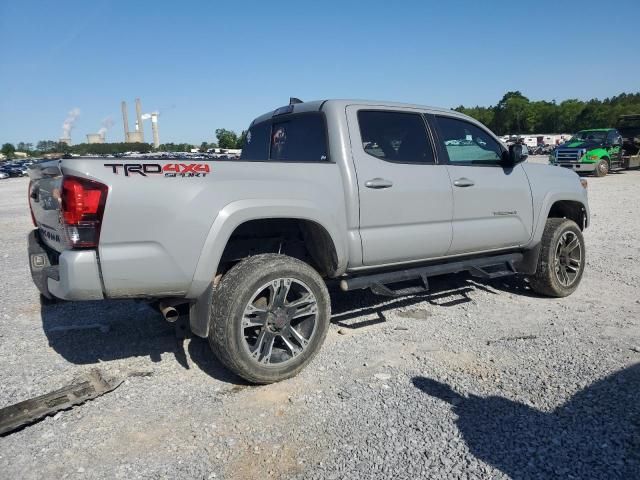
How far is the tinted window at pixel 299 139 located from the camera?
4.06m

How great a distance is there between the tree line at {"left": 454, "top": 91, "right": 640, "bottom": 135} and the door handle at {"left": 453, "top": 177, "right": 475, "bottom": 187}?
9175 cm

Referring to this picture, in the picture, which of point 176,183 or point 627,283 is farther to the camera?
point 627,283

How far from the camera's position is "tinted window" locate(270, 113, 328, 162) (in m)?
4.06

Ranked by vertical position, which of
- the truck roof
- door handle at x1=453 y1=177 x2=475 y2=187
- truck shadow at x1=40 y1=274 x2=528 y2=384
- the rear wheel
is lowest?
truck shadow at x1=40 y1=274 x2=528 y2=384

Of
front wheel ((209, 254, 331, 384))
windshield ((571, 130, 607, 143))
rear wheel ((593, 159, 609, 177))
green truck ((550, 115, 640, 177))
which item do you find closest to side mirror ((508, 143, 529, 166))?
front wheel ((209, 254, 331, 384))

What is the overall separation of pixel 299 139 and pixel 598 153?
21.3 metres

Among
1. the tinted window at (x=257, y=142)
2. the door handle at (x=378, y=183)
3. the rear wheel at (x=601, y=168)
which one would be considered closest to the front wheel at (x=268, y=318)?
the door handle at (x=378, y=183)

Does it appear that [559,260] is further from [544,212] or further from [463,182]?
[463,182]

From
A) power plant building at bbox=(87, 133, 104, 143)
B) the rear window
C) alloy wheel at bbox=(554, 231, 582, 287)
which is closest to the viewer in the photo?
the rear window

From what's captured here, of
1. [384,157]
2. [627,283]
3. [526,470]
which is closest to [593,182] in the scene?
[627,283]

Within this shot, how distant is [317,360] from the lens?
3914 millimetres

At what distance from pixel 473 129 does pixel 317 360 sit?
2789 mm

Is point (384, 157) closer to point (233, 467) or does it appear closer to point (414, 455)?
point (414, 455)

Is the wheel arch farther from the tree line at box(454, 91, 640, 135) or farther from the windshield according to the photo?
the tree line at box(454, 91, 640, 135)
